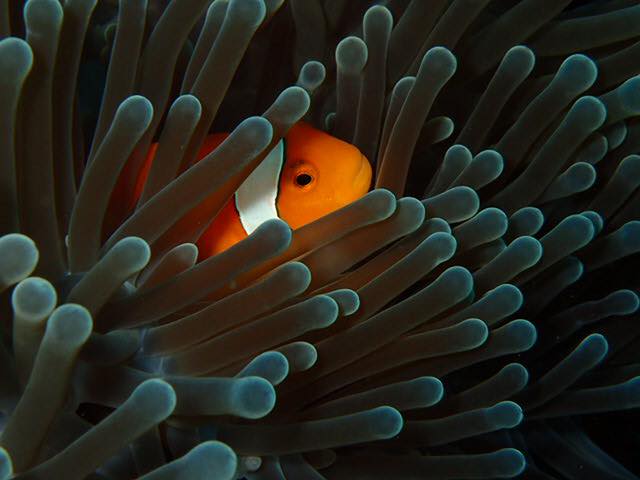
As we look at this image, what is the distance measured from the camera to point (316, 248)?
1.21 m

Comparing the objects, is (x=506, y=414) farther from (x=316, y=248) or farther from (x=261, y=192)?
(x=261, y=192)

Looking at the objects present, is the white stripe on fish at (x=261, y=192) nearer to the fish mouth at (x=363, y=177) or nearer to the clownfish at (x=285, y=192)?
the clownfish at (x=285, y=192)

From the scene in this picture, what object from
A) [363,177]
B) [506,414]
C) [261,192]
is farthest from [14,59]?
[506,414]

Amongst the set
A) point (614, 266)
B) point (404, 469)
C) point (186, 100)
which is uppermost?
point (186, 100)

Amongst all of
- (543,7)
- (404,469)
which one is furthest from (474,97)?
(404,469)

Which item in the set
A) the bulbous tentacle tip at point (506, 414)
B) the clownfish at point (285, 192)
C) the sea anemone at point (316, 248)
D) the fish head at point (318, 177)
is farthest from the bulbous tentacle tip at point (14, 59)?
the bulbous tentacle tip at point (506, 414)

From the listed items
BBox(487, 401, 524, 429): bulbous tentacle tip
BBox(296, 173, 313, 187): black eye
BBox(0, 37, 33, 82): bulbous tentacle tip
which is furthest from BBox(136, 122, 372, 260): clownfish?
BBox(487, 401, 524, 429): bulbous tentacle tip

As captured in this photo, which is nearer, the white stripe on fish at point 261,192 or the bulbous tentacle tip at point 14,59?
the bulbous tentacle tip at point 14,59

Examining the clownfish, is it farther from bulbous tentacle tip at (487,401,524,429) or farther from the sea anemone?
bulbous tentacle tip at (487,401,524,429)

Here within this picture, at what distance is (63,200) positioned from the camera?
1.21 m

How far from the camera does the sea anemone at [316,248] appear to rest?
1.00m

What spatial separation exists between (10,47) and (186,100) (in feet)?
0.86

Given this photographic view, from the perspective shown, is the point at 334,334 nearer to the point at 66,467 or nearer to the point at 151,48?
the point at 66,467

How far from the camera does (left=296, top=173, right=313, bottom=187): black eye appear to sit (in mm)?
1307
